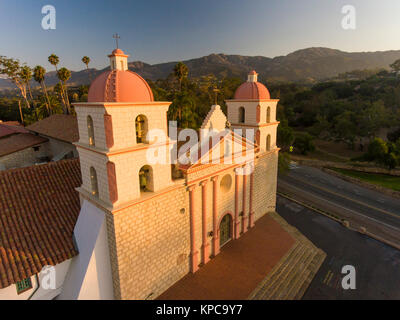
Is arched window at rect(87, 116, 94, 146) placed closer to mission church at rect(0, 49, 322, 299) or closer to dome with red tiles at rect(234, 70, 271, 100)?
mission church at rect(0, 49, 322, 299)

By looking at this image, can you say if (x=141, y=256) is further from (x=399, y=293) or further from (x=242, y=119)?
(x=399, y=293)

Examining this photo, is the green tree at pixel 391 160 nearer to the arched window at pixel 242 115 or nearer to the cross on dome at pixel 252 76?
the arched window at pixel 242 115

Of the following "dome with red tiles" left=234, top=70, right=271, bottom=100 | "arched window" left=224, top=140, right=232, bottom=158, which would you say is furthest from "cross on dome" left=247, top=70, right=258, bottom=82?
"arched window" left=224, top=140, right=232, bottom=158

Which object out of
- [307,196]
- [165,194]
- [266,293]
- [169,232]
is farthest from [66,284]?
[307,196]

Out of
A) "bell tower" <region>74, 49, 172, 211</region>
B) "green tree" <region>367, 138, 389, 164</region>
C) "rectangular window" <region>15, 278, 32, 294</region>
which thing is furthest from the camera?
"green tree" <region>367, 138, 389, 164</region>

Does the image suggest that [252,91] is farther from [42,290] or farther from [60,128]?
[60,128]

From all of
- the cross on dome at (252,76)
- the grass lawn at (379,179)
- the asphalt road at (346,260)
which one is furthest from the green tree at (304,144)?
the cross on dome at (252,76)

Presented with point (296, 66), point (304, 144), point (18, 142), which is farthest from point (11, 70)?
point (296, 66)
